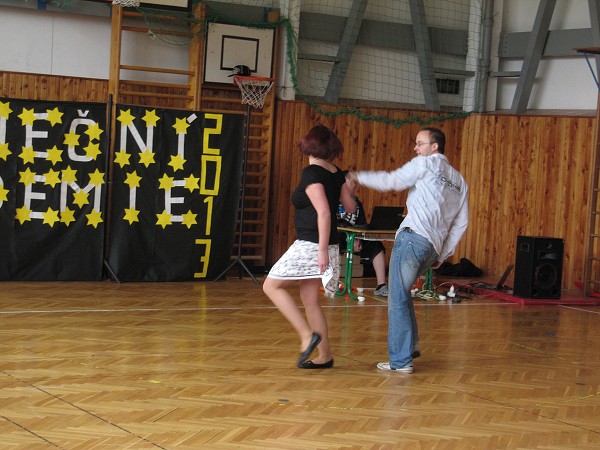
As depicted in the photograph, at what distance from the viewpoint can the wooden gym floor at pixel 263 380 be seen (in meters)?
4.12

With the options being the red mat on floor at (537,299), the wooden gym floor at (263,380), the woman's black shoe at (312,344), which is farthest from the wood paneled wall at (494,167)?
the woman's black shoe at (312,344)

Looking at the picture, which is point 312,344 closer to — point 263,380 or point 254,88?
point 263,380

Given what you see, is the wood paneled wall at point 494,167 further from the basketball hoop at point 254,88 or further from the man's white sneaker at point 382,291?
the man's white sneaker at point 382,291

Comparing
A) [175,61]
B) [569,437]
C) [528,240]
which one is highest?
[175,61]

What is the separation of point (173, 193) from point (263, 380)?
14.8ft

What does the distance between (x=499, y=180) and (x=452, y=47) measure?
188cm

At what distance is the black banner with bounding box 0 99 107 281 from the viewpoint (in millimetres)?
8703

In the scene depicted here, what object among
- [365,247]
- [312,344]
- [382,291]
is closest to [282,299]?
[312,344]

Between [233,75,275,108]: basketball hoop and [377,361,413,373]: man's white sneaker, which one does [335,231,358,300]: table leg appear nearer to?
[233,75,275,108]: basketball hoop

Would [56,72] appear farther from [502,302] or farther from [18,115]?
[502,302]

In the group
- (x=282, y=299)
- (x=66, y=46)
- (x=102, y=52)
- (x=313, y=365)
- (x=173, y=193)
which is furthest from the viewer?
(x=102, y=52)

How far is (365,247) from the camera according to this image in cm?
965

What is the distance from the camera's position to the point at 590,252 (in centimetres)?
991

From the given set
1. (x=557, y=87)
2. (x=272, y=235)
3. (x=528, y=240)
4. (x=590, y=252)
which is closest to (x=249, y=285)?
(x=272, y=235)
